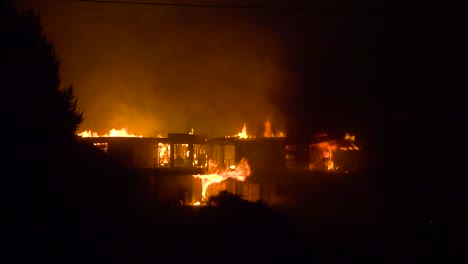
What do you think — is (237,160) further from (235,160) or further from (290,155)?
(290,155)

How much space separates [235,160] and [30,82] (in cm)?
2264

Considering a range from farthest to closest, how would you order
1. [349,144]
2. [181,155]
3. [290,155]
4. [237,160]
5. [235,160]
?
[181,155]
[235,160]
[237,160]
[349,144]
[290,155]

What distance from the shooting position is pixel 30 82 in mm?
11641

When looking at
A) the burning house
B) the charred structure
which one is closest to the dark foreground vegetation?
the charred structure

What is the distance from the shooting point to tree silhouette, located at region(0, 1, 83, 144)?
35.5ft

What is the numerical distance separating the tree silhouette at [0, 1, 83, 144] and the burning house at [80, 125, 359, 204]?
53.5 ft

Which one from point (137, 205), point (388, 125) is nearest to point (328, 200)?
point (388, 125)

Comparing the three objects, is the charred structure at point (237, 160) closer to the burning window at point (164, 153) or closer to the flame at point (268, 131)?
the burning window at point (164, 153)

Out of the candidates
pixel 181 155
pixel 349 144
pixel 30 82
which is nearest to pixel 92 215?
pixel 30 82

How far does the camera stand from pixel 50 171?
1112 cm

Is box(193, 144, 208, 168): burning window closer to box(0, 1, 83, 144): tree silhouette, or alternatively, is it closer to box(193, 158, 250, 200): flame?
box(193, 158, 250, 200): flame

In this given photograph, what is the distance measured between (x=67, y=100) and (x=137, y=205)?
14.4 feet

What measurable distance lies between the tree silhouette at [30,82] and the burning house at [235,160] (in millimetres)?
16308

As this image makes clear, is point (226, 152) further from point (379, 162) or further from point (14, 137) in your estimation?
point (14, 137)
